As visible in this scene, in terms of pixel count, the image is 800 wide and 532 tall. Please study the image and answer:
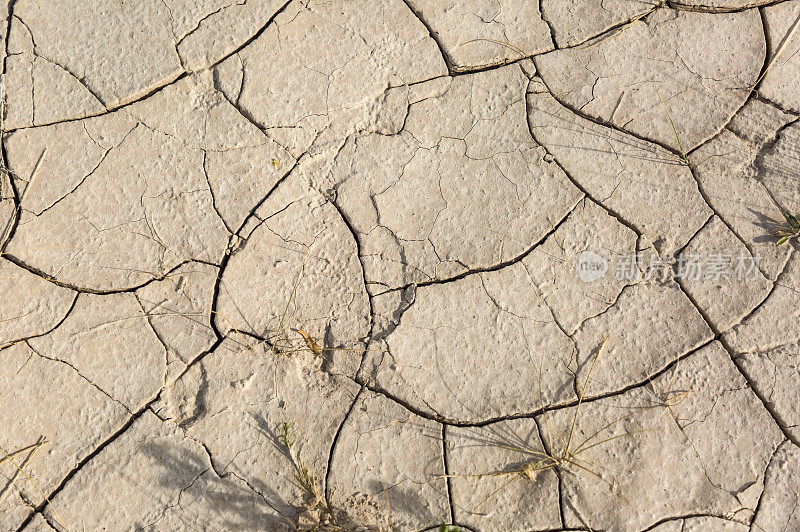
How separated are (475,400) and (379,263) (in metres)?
0.71

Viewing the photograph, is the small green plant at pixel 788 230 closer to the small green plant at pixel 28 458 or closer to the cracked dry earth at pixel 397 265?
the cracked dry earth at pixel 397 265

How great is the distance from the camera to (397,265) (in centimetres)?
255

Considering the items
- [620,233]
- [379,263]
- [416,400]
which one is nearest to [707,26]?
[620,233]

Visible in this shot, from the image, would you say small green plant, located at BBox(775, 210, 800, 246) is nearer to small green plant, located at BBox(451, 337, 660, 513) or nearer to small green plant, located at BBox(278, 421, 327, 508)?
small green plant, located at BBox(451, 337, 660, 513)

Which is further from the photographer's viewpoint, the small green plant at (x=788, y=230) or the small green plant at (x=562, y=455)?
the small green plant at (x=788, y=230)

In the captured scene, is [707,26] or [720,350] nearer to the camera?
[720,350]

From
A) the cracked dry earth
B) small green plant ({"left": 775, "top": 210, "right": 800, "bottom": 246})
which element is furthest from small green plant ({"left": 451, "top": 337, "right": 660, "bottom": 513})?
small green plant ({"left": 775, "top": 210, "right": 800, "bottom": 246})

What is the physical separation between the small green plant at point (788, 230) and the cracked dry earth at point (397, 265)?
0.14 feet

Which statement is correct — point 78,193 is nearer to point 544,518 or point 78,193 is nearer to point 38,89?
point 38,89

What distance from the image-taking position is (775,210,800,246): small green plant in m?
2.59

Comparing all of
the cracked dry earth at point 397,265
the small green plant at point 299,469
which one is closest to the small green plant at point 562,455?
the cracked dry earth at point 397,265

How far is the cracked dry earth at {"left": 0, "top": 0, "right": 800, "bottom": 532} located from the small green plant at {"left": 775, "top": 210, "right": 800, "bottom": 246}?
0.04 m

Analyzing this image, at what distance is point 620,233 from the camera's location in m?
2.59

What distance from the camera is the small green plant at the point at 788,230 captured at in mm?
2590
